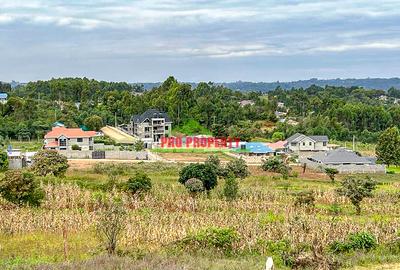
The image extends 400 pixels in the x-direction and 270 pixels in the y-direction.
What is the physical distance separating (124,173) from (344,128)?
40.1 meters

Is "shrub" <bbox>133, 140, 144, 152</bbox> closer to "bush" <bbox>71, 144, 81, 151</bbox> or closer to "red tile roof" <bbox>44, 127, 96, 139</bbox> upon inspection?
"red tile roof" <bbox>44, 127, 96, 139</bbox>

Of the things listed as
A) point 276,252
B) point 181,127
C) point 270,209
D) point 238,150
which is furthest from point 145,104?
point 276,252

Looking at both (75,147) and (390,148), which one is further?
(75,147)

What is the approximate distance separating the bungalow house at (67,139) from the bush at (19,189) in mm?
27102

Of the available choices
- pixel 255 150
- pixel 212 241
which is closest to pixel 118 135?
pixel 255 150

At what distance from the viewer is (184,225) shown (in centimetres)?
1855

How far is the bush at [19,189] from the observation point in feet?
71.7

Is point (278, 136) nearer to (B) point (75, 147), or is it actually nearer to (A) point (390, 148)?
(A) point (390, 148)

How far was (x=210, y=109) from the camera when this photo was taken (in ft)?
222

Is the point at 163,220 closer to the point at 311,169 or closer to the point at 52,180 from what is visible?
the point at 52,180

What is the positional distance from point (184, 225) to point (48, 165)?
1514 cm

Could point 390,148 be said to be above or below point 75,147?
above

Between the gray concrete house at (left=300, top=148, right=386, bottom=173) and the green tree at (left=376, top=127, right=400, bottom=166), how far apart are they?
1.09m

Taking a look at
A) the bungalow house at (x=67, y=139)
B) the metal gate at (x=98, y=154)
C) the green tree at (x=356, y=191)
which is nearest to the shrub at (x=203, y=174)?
the green tree at (x=356, y=191)
